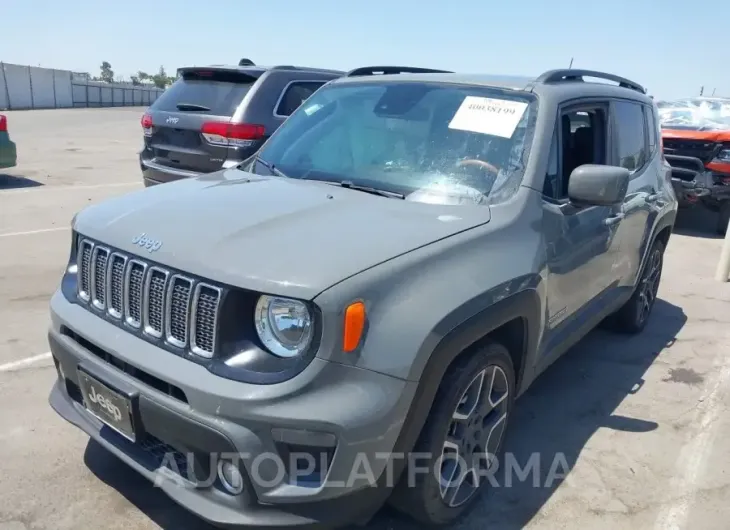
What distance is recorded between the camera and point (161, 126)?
6742 millimetres

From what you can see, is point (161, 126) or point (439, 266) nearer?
point (439, 266)

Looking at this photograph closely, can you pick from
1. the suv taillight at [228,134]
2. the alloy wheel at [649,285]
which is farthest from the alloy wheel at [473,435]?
the suv taillight at [228,134]

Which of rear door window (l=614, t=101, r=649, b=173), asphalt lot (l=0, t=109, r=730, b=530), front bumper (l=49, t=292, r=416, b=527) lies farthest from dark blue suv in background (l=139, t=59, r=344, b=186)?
front bumper (l=49, t=292, r=416, b=527)

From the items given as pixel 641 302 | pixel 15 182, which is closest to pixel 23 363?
pixel 641 302

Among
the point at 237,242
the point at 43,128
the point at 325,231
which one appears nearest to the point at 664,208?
the point at 325,231

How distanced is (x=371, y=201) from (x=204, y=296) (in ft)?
3.18

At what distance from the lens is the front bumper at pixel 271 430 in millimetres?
2125

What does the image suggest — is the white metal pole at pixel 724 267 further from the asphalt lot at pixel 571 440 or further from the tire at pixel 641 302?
the tire at pixel 641 302

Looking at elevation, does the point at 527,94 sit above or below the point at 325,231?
above

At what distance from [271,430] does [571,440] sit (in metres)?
2.12

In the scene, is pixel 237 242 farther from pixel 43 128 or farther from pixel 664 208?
pixel 43 128

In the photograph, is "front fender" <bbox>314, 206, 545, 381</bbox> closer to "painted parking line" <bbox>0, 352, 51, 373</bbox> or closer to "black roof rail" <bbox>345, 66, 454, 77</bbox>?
"black roof rail" <bbox>345, 66, 454, 77</bbox>

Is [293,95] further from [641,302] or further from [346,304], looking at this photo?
[346,304]

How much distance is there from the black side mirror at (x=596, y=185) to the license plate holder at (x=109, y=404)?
215cm
